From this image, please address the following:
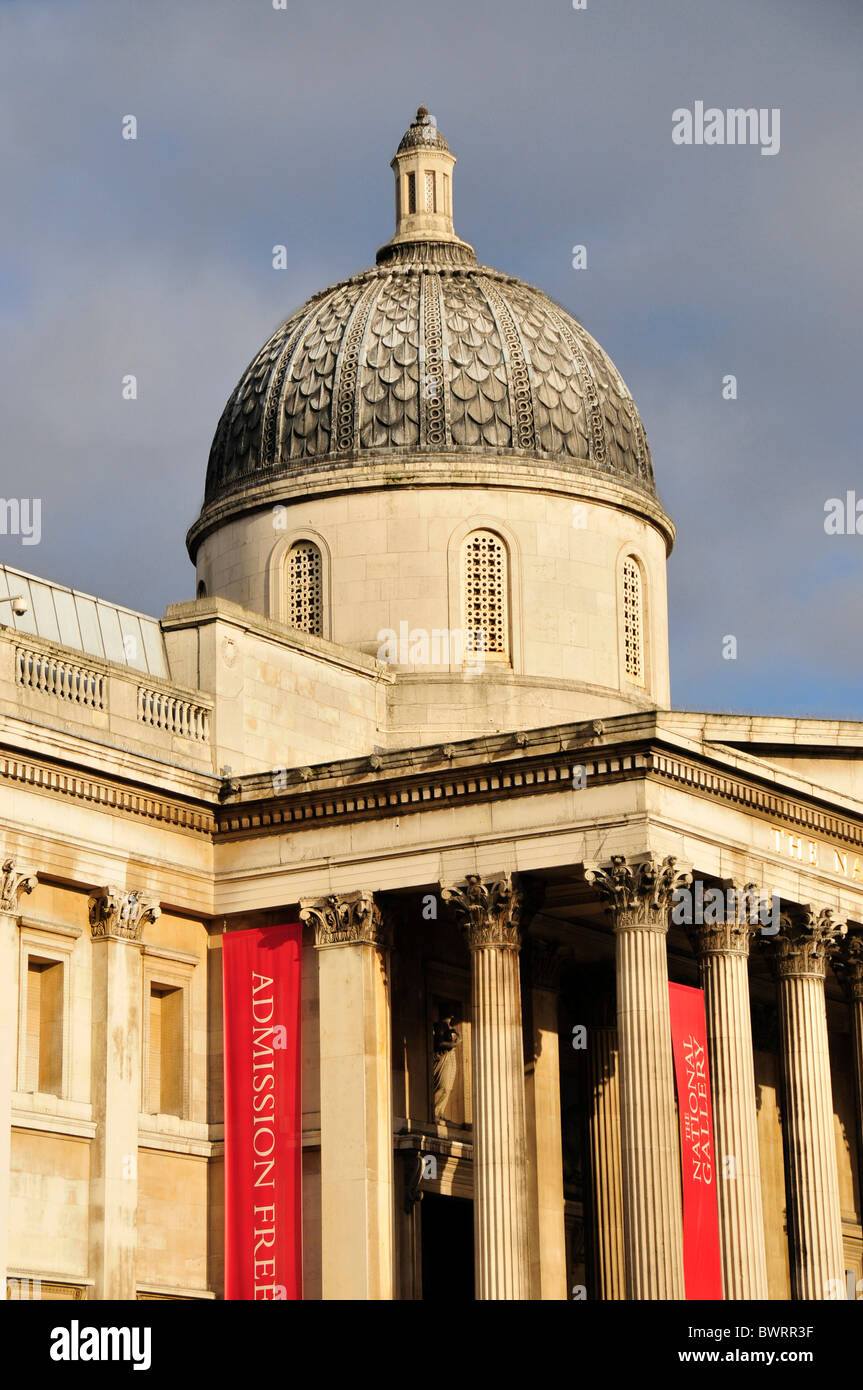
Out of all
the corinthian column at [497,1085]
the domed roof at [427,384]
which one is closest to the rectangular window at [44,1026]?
the corinthian column at [497,1085]

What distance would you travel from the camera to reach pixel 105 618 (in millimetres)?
46656

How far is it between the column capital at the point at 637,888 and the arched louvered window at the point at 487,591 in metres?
12.1

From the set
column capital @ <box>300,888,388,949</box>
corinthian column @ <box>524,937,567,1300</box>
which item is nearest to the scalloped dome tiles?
corinthian column @ <box>524,937,567,1300</box>

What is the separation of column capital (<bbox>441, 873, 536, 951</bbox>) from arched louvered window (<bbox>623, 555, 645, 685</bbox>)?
12813 mm

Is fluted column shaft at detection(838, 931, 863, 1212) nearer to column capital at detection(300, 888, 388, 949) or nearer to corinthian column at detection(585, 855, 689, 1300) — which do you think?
corinthian column at detection(585, 855, 689, 1300)

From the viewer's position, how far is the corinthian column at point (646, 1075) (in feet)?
131

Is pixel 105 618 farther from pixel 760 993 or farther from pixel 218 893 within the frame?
pixel 760 993

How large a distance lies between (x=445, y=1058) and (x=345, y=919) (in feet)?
14.3

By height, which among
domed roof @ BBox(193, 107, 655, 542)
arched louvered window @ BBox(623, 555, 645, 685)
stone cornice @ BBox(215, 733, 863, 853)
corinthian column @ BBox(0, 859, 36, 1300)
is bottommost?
corinthian column @ BBox(0, 859, 36, 1300)

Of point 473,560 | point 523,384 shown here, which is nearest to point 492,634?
point 473,560

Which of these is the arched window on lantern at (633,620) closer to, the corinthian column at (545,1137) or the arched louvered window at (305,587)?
the arched louvered window at (305,587)

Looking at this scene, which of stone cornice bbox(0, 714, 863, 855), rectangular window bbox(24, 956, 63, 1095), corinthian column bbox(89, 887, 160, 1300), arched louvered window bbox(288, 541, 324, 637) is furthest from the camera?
arched louvered window bbox(288, 541, 324, 637)

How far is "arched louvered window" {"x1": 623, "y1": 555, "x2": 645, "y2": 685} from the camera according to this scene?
54875mm

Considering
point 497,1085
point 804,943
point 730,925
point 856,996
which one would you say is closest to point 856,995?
point 856,996
